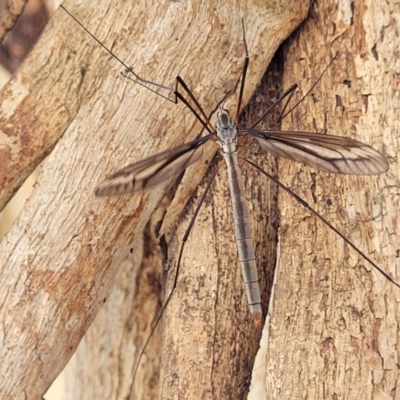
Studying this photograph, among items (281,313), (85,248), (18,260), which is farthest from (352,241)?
(18,260)

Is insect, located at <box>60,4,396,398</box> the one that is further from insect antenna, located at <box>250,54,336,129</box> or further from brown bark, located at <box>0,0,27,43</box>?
brown bark, located at <box>0,0,27,43</box>

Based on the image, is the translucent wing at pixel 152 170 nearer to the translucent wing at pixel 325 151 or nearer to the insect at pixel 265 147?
the insect at pixel 265 147

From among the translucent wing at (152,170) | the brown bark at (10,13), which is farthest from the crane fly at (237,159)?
the brown bark at (10,13)

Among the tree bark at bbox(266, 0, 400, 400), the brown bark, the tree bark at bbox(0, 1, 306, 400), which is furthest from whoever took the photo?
the brown bark

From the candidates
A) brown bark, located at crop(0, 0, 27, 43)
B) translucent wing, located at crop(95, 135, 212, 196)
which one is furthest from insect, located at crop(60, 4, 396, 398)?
brown bark, located at crop(0, 0, 27, 43)

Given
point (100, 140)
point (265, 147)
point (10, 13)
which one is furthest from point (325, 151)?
point (10, 13)
